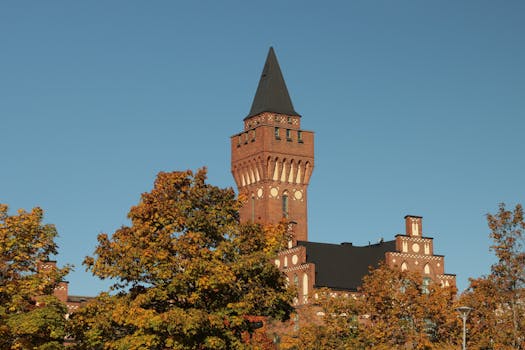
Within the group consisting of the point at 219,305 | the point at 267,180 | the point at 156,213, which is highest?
the point at 267,180

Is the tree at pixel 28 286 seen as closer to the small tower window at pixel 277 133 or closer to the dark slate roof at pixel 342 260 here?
the dark slate roof at pixel 342 260

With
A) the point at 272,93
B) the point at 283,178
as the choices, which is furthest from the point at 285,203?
the point at 272,93

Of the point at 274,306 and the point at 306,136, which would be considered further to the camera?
the point at 306,136

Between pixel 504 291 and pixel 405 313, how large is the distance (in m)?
12.6

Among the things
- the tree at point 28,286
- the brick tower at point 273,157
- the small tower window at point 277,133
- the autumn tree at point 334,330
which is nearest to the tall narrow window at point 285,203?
the brick tower at point 273,157

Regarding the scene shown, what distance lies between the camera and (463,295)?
63.5m

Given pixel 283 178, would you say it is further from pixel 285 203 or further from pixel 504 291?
pixel 504 291

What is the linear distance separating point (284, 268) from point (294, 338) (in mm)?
26996

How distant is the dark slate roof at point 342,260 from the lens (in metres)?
99.2

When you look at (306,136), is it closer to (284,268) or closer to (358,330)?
(284,268)

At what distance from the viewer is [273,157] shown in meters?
116

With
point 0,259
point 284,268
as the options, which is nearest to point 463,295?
point 0,259

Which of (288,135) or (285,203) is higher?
(288,135)

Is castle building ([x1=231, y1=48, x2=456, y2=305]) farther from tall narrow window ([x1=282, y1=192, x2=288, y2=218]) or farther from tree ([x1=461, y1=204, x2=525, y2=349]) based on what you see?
tree ([x1=461, y1=204, x2=525, y2=349])
